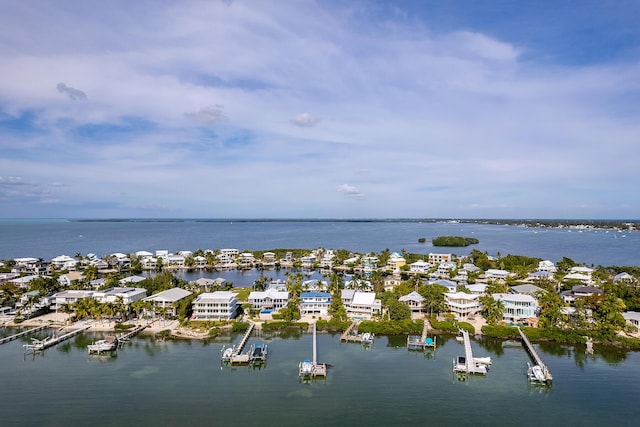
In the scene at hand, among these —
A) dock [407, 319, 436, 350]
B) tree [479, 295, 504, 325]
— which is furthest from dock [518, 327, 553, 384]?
dock [407, 319, 436, 350]

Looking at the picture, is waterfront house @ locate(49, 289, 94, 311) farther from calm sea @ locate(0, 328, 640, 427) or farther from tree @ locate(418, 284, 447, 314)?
tree @ locate(418, 284, 447, 314)

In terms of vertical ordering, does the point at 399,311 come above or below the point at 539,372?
above

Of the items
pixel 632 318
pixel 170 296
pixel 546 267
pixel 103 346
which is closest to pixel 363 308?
pixel 170 296

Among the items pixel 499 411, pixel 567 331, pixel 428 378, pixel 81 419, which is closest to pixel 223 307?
pixel 81 419

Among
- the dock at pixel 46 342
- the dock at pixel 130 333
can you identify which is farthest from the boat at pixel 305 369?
the dock at pixel 46 342

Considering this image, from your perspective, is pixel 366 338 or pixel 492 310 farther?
pixel 492 310

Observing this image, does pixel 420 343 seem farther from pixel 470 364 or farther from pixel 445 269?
pixel 445 269
